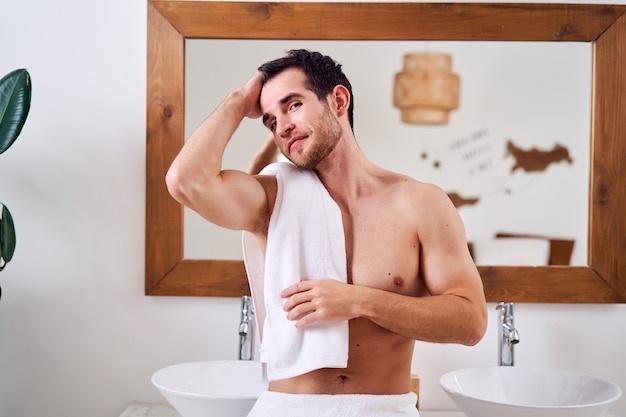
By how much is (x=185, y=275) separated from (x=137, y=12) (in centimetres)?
88

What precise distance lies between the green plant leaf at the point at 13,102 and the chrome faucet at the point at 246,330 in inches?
33.4

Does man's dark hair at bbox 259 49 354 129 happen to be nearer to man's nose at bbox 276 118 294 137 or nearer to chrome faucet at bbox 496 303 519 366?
man's nose at bbox 276 118 294 137

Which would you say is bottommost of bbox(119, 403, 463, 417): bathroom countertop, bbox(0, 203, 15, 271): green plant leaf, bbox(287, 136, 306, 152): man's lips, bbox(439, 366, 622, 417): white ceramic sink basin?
bbox(119, 403, 463, 417): bathroom countertop

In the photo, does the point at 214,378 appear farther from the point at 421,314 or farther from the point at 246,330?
the point at 421,314

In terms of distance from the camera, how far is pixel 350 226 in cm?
173

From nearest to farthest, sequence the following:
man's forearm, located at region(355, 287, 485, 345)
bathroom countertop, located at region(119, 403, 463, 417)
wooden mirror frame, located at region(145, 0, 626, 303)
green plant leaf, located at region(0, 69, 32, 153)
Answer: man's forearm, located at region(355, 287, 485, 345) < green plant leaf, located at region(0, 69, 32, 153) < bathroom countertop, located at region(119, 403, 463, 417) < wooden mirror frame, located at region(145, 0, 626, 303)

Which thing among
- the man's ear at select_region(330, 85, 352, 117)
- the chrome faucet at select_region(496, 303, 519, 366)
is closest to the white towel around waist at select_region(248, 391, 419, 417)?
the man's ear at select_region(330, 85, 352, 117)

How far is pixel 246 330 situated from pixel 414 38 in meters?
1.07

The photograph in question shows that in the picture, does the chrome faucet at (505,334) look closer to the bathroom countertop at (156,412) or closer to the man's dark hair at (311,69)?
the bathroom countertop at (156,412)

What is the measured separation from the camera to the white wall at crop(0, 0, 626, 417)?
2.46m

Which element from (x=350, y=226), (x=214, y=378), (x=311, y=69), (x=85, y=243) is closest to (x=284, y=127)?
(x=311, y=69)

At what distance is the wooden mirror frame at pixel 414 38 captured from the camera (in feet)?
7.93

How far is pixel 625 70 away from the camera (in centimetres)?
244

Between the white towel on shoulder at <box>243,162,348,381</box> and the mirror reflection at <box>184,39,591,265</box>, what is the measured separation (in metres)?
0.75
